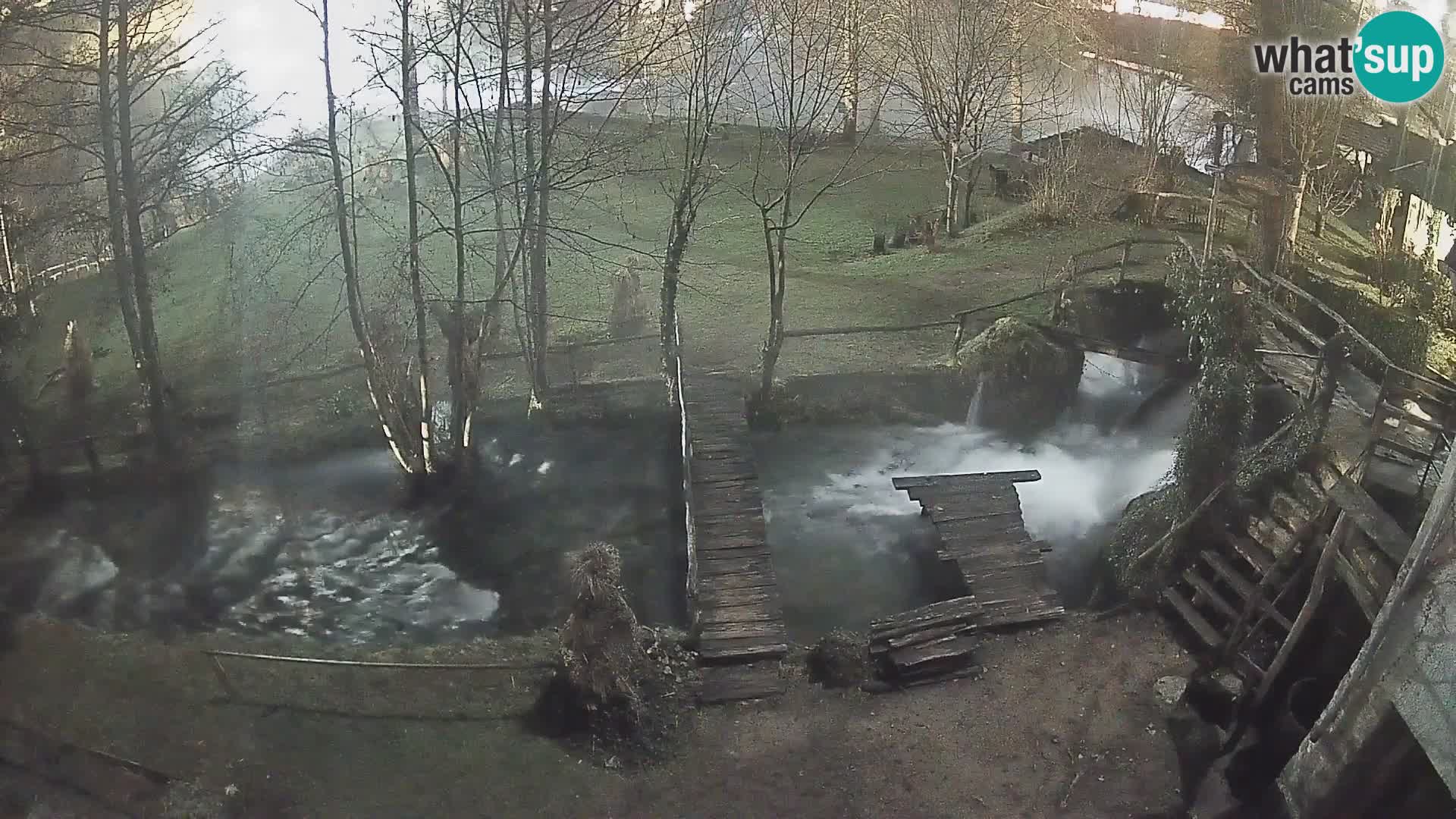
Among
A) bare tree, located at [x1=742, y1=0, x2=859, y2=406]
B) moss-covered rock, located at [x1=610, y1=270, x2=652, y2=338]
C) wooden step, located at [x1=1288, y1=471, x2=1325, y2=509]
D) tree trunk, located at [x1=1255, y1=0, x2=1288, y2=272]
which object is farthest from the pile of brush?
tree trunk, located at [x1=1255, y1=0, x2=1288, y2=272]

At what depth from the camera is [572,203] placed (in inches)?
961

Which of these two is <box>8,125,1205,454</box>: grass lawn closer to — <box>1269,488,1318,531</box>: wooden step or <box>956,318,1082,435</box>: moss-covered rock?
<box>956,318,1082,435</box>: moss-covered rock

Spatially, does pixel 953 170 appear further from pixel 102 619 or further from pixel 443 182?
pixel 102 619

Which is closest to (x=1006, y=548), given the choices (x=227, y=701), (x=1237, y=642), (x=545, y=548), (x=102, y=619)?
(x=1237, y=642)

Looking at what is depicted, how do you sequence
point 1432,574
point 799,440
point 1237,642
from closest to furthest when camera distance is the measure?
point 1432,574, point 1237,642, point 799,440

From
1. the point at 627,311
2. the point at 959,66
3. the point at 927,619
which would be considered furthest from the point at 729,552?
the point at 959,66

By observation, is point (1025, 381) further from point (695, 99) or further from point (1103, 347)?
point (695, 99)

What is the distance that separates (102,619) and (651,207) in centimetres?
1879

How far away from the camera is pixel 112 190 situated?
52.9ft

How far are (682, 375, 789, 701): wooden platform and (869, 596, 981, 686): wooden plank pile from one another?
112 centimetres

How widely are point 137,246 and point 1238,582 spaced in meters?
16.9

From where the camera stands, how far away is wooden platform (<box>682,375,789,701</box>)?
35.8 ft

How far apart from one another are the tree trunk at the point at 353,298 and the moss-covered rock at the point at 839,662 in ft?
27.4

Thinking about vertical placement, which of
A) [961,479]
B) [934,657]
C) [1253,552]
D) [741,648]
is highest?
[1253,552]
